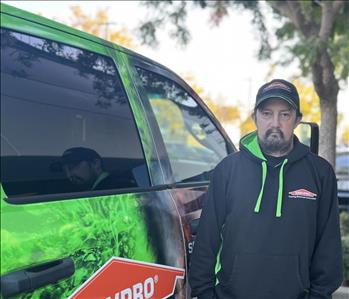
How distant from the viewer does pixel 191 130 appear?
142 inches

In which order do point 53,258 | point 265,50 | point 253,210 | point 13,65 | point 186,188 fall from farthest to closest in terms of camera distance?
point 265,50
point 186,188
point 253,210
point 13,65
point 53,258

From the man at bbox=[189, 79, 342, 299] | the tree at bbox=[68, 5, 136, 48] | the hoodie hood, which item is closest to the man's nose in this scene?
the man at bbox=[189, 79, 342, 299]

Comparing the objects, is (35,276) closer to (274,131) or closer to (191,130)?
(274,131)

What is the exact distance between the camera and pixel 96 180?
6.57 feet

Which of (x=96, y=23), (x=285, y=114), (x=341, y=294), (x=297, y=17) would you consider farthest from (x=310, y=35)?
(x=96, y=23)

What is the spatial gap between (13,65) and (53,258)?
0.68m

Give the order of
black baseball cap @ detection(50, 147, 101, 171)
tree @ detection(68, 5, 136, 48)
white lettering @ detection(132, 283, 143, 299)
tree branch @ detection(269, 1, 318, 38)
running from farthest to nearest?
tree @ detection(68, 5, 136, 48) → tree branch @ detection(269, 1, 318, 38) → white lettering @ detection(132, 283, 143, 299) → black baseball cap @ detection(50, 147, 101, 171)

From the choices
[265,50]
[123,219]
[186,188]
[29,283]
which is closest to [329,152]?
[265,50]

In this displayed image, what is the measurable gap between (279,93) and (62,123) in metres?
1.04

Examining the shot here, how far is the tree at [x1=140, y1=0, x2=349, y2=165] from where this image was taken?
6.63 meters

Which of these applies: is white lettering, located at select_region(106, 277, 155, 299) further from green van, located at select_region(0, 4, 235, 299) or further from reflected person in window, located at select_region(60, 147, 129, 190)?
reflected person in window, located at select_region(60, 147, 129, 190)

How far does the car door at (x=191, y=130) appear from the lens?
2529 millimetres

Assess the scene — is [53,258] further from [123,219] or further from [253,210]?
[253,210]

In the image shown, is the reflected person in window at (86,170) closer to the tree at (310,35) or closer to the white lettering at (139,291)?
the white lettering at (139,291)
